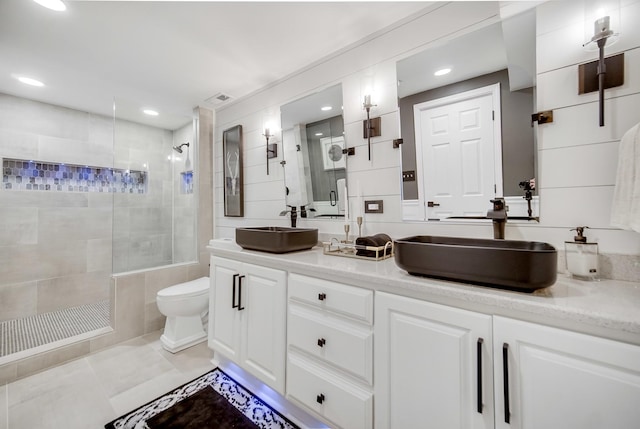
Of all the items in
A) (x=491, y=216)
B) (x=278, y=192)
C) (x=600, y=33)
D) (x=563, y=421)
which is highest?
(x=600, y=33)

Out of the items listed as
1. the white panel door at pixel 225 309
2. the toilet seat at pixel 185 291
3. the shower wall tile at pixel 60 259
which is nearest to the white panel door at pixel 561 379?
the white panel door at pixel 225 309

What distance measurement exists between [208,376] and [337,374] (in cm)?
120

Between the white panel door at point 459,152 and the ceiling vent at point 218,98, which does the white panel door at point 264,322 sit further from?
the ceiling vent at point 218,98

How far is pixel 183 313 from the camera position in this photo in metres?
2.25

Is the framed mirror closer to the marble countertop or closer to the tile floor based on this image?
the tile floor

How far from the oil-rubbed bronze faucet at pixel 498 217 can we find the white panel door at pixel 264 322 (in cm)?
111

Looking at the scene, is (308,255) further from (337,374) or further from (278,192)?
(278,192)

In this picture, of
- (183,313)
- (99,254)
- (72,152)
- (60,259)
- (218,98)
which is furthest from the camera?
(99,254)

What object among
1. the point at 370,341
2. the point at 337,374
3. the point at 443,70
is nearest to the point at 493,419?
the point at 370,341

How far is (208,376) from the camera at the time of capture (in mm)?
1888

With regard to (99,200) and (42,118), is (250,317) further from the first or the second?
(42,118)

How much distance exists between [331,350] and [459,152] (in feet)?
4.14

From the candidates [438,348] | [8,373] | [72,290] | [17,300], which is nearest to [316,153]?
[438,348]

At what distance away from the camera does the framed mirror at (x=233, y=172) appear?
2.70 metres
